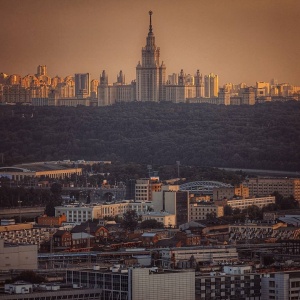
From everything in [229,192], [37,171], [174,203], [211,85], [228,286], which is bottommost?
[228,286]

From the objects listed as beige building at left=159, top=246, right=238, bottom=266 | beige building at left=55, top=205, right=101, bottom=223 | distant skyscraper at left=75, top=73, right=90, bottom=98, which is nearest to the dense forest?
distant skyscraper at left=75, top=73, right=90, bottom=98

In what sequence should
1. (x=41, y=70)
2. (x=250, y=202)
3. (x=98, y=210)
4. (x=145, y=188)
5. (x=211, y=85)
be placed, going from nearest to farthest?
(x=98, y=210) → (x=250, y=202) → (x=145, y=188) → (x=41, y=70) → (x=211, y=85)

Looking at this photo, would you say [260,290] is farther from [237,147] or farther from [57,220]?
[237,147]

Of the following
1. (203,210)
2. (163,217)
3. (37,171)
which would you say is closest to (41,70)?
(37,171)

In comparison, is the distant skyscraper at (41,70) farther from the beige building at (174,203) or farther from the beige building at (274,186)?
the beige building at (174,203)

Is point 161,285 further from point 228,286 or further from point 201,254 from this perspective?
point 201,254

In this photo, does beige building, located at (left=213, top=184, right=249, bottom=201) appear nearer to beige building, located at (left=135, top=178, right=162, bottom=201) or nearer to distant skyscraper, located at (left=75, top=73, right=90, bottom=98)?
beige building, located at (left=135, top=178, right=162, bottom=201)

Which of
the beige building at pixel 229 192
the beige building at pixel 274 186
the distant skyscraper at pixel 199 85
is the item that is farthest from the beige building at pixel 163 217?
the distant skyscraper at pixel 199 85

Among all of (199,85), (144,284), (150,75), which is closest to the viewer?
(144,284)
